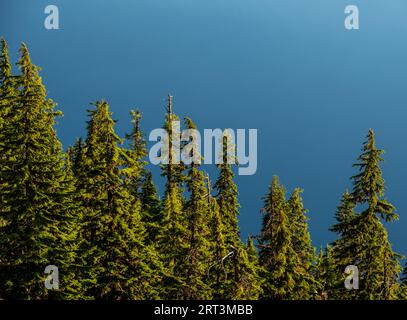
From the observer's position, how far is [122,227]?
97.8 ft

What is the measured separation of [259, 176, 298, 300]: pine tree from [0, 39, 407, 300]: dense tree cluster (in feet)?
0.25

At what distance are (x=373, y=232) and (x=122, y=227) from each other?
14.7 m

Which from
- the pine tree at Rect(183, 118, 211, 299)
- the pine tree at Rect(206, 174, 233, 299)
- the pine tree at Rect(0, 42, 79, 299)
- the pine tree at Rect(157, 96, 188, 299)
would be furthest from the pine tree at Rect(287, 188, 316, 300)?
the pine tree at Rect(0, 42, 79, 299)

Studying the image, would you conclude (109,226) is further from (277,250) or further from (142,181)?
(142,181)

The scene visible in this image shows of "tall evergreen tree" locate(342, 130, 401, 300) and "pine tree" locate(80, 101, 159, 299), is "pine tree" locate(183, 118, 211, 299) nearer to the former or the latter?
"pine tree" locate(80, 101, 159, 299)

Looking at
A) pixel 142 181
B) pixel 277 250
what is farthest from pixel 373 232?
pixel 142 181

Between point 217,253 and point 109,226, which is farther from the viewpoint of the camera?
point 217,253

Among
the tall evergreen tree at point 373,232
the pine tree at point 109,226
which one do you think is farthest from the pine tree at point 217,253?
the tall evergreen tree at point 373,232

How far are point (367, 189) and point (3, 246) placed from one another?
2033 cm

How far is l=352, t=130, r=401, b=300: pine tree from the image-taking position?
30.7 metres
